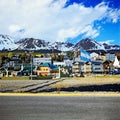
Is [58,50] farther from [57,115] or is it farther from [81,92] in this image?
[57,115]

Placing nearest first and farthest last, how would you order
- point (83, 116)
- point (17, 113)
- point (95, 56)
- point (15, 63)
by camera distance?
point (83, 116), point (17, 113), point (15, 63), point (95, 56)

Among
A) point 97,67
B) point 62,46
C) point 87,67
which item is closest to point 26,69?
point 62,46

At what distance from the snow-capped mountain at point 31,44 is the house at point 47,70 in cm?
55

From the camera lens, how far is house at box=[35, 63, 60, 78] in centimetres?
1195

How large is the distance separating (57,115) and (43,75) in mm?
5948

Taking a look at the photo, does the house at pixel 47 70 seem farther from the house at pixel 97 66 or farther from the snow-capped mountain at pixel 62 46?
the house at pixel 97 66

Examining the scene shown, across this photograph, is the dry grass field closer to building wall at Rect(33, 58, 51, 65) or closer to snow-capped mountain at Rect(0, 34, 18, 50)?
building wall at Rect(33, 58, 51, 65)

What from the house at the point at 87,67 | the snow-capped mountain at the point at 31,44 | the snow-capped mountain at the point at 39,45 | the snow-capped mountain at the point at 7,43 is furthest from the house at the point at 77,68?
the snow-capped mountain at the point at 7,43

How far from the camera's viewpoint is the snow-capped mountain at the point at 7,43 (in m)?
11.6

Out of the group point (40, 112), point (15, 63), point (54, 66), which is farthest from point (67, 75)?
point (40, 112)

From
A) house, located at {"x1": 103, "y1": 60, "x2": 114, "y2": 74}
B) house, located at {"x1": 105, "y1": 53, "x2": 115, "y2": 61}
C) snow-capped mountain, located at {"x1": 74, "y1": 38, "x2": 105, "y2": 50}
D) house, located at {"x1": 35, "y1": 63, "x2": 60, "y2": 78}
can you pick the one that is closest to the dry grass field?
house, located at {"x1": 103, "y1": 60, "x2": 114, "y2": 74}

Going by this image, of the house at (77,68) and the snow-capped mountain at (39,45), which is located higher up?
the snow-capped mountain at (39,45)

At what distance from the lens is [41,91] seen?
39.7 ft

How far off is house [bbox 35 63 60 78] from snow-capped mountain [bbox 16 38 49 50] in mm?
546
